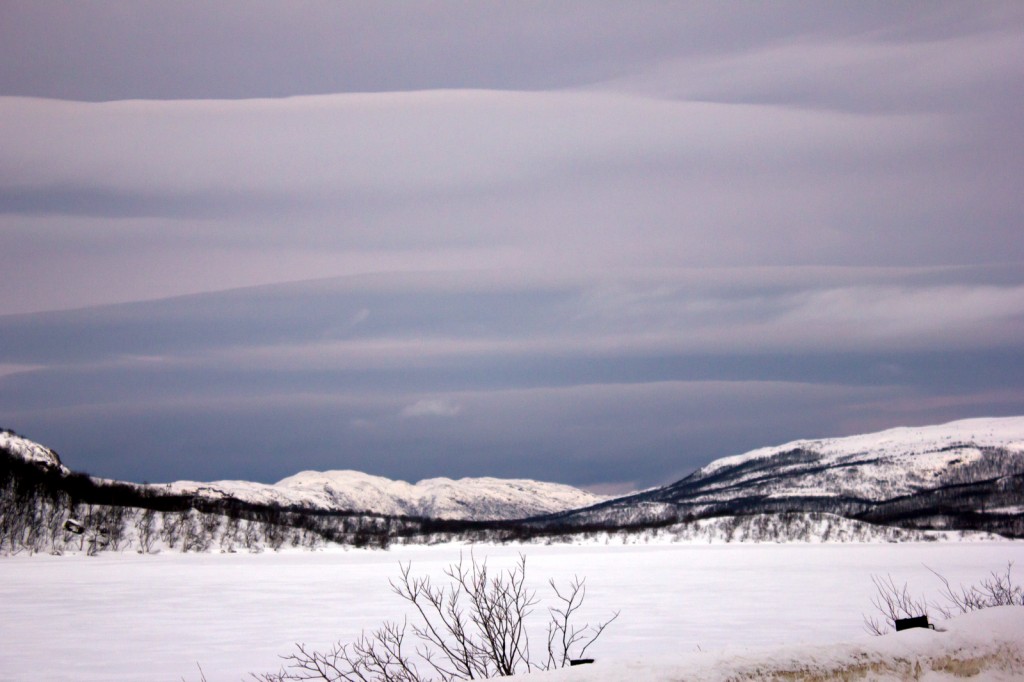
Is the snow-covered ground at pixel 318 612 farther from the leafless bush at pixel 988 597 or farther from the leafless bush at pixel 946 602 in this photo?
the leafless bush at pixel 988 597

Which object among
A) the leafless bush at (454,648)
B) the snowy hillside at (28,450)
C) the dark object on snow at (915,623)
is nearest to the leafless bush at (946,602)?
the dark object on snow at (915,623)

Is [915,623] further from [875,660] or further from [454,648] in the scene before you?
[454,648]

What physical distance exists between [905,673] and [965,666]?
482 millimetres

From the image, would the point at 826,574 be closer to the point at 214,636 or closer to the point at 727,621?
the point at 727,621

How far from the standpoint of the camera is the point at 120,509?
6033 inches

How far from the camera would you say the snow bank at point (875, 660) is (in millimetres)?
5133

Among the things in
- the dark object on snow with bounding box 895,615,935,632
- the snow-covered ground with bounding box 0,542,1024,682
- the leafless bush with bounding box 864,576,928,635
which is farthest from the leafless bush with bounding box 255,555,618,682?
the leafless bush with bounding box 864,576,928,635

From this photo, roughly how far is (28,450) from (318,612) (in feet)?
446

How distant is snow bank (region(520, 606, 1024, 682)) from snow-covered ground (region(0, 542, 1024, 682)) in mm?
27

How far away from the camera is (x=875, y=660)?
18.4ft

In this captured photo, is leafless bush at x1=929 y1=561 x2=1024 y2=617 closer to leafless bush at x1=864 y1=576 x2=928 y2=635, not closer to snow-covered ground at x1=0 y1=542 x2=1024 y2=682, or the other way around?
leafless bush at x1=864 y1=576 x2=928 y2=635

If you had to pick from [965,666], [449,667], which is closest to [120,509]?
[449,667]

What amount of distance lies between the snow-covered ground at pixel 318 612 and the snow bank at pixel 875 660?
1.1 inches

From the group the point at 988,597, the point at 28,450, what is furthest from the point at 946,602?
the point at 28,450
